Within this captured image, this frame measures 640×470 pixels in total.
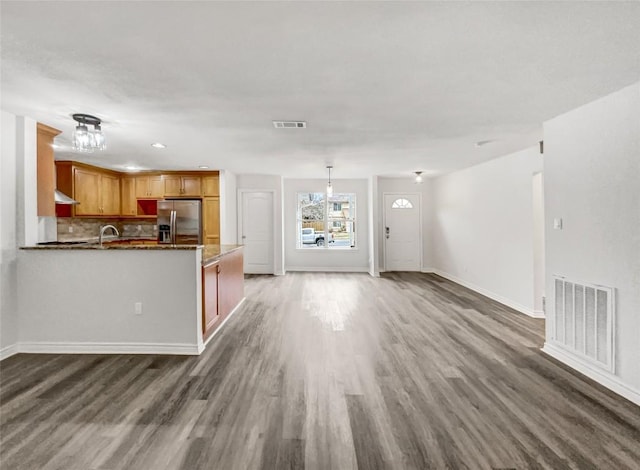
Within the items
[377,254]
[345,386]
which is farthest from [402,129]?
[377,254]

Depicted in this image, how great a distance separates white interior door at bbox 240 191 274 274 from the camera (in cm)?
779

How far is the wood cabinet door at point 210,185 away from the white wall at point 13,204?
341cm

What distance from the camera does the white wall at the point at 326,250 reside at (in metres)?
8.20

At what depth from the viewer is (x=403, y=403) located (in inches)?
94.2

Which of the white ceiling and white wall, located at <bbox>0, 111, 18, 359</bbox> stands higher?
the white ceiling

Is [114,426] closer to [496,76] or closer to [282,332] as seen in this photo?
[282,332]

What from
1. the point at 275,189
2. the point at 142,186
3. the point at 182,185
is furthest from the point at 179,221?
the point at 275,189

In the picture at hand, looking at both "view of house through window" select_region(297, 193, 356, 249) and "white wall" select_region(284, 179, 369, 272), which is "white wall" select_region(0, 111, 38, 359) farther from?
"view of house through window" select_region(297, 193, 356, 249)

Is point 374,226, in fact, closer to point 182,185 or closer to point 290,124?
point 182,185

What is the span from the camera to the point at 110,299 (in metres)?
3.38

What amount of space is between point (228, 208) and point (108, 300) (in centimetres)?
382

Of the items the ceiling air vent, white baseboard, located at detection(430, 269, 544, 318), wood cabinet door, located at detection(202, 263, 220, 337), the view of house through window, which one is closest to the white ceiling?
the ceiling air vent

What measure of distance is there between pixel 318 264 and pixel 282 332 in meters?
4.39

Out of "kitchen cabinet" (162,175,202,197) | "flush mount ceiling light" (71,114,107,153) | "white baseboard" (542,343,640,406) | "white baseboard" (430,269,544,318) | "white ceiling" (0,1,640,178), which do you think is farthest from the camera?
"kitchen cabinet" (162,175,202,197)
